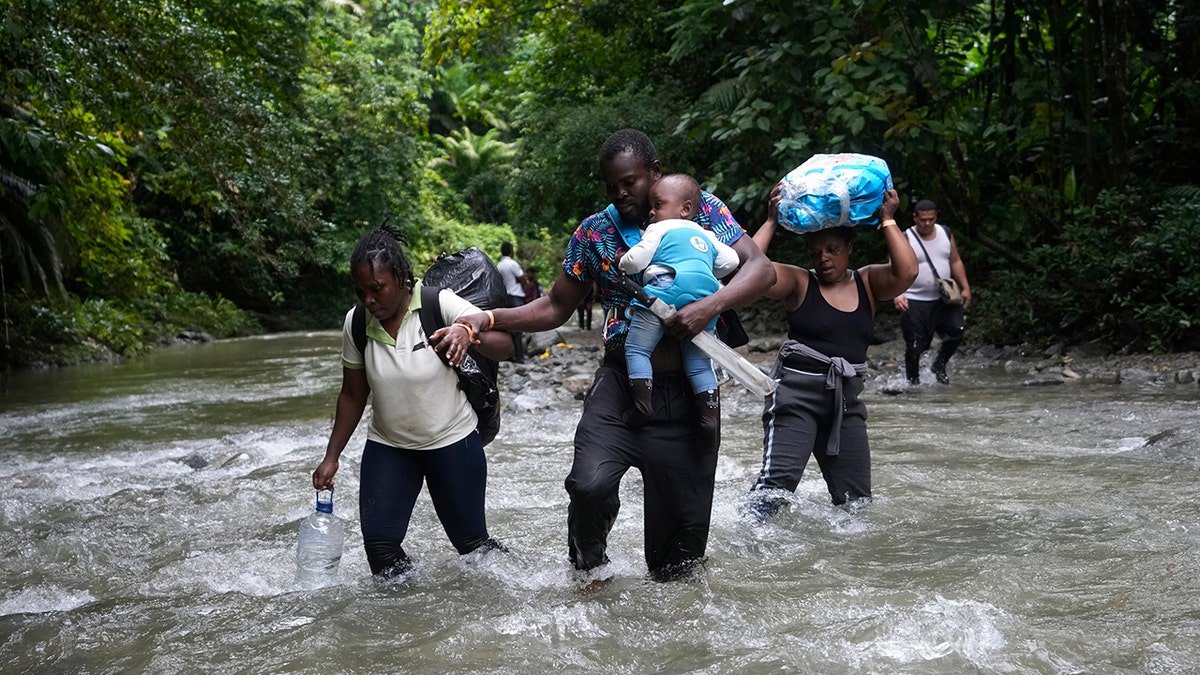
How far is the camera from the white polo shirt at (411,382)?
432 cm

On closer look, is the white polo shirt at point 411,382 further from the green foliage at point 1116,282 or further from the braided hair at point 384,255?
the green foliage at point 1116,282

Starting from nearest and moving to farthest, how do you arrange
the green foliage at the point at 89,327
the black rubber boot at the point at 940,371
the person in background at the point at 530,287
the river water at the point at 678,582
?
the river water at the point at 678,582, the black rubber boot at the point at 940,371, the green foliage at the point at 89,327, the person in background at the point at 530,287

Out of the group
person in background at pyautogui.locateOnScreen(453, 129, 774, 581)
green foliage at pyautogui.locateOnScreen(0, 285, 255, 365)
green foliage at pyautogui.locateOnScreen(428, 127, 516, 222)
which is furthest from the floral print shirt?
green foliage at pyautogui.locateOnScreen(428, 127, 516, 222)

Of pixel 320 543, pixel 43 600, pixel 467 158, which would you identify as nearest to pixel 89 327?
pixel 43 600

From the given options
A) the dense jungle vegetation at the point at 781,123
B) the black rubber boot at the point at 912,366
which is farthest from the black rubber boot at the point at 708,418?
the black rubber boot at the point at 912,366

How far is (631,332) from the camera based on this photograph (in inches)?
156

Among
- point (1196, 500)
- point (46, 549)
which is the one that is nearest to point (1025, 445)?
point (1196, 500)

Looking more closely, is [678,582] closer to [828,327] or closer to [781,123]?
[828,327]

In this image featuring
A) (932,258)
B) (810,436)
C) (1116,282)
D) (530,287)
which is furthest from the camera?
(530,287)

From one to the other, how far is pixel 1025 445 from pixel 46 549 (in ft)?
19.6

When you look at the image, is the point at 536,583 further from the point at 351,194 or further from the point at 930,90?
the point at 351,194

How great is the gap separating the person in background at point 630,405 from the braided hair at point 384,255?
321 mm

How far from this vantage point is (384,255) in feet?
13.8

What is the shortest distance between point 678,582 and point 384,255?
1.64 m
